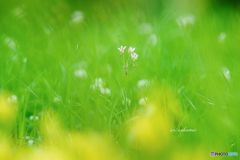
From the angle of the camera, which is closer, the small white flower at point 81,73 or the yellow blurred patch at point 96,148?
the yellow blurred patch at point 96,148

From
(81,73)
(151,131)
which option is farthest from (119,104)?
(81,73)

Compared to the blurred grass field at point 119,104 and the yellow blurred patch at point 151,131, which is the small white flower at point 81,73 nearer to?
the blurred grass field at point 119,104

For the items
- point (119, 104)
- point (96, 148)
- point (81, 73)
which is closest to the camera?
point (96, 148)

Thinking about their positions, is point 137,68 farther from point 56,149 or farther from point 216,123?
point 56,149

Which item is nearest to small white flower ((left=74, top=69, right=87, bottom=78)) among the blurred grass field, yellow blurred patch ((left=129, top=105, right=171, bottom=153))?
the blurred grass field

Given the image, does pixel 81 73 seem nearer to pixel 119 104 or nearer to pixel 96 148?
pixel 119 104

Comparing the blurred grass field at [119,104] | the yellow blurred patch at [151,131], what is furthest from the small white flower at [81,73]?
the yellow blurred patch at [151,131]

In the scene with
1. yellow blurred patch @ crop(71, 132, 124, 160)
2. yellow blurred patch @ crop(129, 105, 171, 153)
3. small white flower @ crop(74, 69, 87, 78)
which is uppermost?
small white flower @ crop(74, 69, 87, 78)

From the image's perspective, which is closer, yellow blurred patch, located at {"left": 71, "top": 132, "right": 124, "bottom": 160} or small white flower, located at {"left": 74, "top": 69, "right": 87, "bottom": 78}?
yellow blurred patch, located at {"left": 71, "top": 132, "right": 124, "bottom": 160}

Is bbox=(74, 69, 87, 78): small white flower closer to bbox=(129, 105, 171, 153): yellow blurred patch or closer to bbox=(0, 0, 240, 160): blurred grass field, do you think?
bbox=(0, 0, 240, 160): blurred grass field

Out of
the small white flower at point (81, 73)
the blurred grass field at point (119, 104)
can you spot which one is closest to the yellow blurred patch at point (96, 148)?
the blurred grass field at point (119, 104)

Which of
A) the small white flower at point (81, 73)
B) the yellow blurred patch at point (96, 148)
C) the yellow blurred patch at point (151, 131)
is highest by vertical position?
the small white flower at point (81, 73)

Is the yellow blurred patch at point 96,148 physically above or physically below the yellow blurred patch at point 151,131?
below
